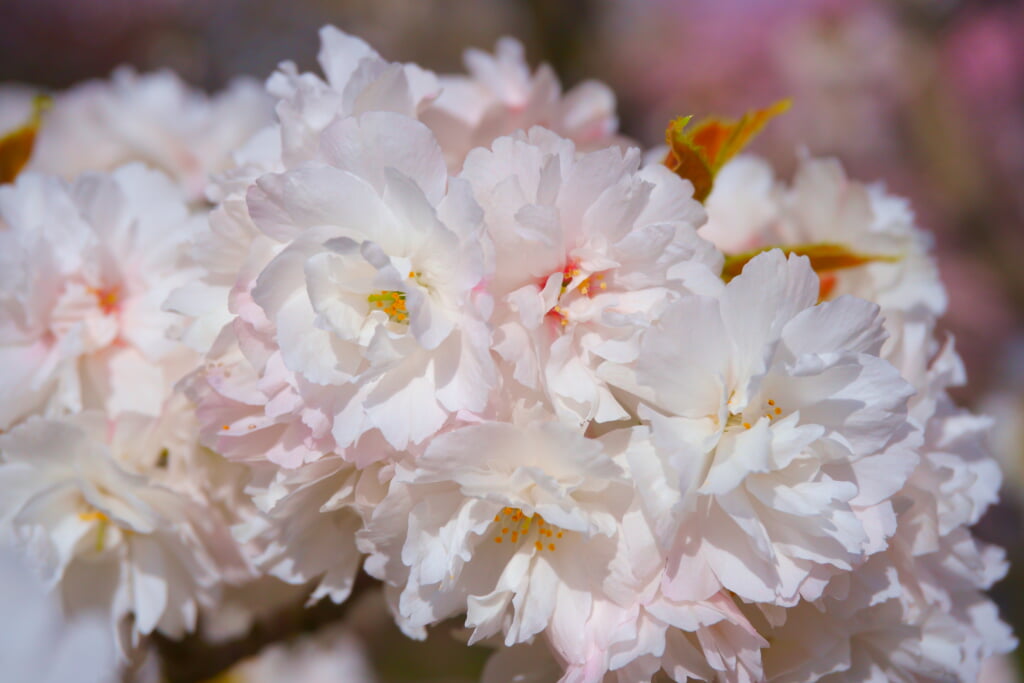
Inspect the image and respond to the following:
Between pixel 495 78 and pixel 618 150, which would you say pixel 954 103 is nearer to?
pixel 495 78

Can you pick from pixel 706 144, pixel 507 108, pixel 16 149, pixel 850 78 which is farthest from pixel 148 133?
pixel 850 78

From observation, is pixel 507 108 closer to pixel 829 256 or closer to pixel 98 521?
pixel 829 256

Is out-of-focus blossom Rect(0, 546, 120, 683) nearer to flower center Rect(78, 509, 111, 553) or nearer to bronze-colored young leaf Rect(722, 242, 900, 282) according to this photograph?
flower center Rect(78, 509, 111, 553)

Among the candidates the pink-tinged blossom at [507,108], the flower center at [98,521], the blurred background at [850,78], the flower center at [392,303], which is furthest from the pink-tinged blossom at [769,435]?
the blurred background at [850,78]

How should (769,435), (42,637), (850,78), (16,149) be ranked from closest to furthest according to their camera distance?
(769,435) < (42,637) < (16,149) < (850,78)

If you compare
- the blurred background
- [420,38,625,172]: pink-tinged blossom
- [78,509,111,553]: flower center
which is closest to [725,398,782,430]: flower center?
[420,38,625,172]: pink-tinged blossom
